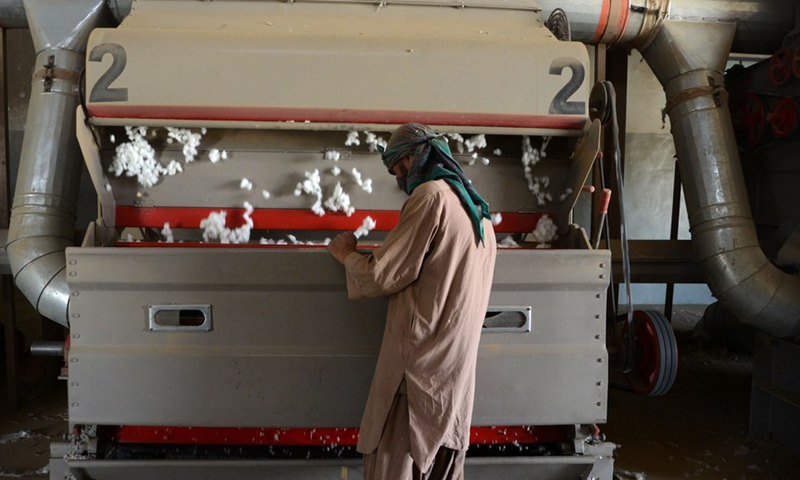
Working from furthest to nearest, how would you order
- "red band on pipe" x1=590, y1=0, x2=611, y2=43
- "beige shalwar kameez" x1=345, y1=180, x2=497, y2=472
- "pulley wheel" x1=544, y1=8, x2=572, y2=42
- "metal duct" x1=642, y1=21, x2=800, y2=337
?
"red band on pipe" x1=590, y1=0, x2=611, y2=43
"metal duct" x1=642, y1=21, x2=800, y2=337
"pulley wheel" x1=544, y1=8, x2=572, y2=42
"beige shalwar kameez" x1=345, y1=180, x2=497, y2=472

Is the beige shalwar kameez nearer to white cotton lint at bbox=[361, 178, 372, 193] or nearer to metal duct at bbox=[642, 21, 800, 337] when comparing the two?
white cotton lint at bbox=[361, 178, 372, 193]

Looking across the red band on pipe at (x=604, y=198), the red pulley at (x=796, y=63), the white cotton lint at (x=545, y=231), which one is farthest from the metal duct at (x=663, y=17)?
the red band on pipe at (x=604, y=198)

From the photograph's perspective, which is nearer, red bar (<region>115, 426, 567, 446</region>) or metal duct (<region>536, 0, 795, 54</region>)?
red bar (<region>115, 426, 567, 446</region>)

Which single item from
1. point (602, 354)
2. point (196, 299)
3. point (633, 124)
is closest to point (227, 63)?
point (196, 299)

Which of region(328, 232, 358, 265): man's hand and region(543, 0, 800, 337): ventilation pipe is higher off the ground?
region(543, 0, 800, 337): ventilation pipe

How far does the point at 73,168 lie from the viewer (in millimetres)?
2594

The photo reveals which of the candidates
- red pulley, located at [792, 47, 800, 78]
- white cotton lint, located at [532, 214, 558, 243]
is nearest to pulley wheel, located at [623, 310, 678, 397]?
white cotton lint, located at [532, 214, 558, 243]

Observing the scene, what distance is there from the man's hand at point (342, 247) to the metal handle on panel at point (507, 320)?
0.48 metres

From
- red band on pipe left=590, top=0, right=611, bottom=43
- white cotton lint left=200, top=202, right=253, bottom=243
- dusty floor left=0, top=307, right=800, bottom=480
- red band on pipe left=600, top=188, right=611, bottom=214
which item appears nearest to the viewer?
red band on pipe left=600, top=188, right=611, bottom=214

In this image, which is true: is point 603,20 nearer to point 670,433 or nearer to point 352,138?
point 352,138

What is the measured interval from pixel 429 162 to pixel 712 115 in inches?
→ 74.0

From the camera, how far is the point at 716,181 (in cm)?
276

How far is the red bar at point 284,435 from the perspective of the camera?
1.92 metres

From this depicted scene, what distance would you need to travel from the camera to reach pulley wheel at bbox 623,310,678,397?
2051 millimetres
